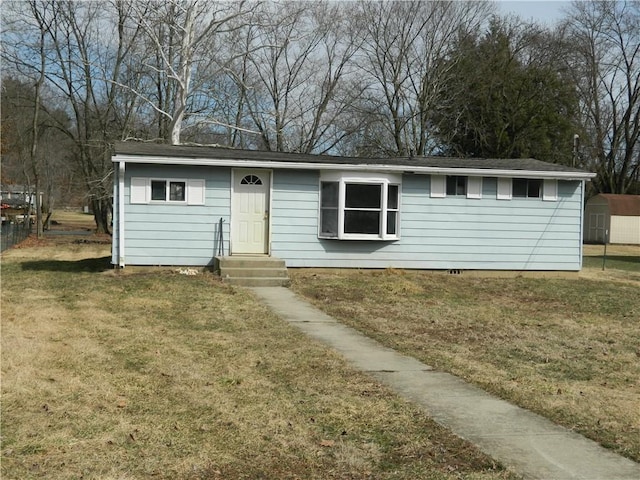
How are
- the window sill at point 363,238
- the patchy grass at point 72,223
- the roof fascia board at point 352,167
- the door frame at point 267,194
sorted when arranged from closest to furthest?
the roof fascia board at point 352,167
the door frame at point 267,194
the window sill at point 363,238
the patchy grass at point 72,223

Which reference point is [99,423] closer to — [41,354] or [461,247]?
[41,354]

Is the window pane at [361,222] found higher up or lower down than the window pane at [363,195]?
lower down

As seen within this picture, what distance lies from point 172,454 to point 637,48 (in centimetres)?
4784

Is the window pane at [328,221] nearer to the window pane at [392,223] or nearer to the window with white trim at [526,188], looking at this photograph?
the window pane at [392,223]

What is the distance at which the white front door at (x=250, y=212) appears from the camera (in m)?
15.4

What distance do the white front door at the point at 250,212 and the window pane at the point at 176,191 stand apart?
3.88ft

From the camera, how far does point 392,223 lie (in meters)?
16.0

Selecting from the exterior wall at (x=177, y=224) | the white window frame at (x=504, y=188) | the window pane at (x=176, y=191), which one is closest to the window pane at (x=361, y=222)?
the exterior wall at (x=177, y=224)

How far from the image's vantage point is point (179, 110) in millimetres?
26844

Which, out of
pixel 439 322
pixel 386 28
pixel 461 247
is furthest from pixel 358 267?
pixel 386 28

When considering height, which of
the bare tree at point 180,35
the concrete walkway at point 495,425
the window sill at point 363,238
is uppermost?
the bare tree at point 180,35

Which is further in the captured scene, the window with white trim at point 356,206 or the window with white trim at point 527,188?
the window with white trim at point 527,188

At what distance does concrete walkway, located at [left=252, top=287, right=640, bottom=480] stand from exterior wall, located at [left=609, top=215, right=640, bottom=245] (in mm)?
36707

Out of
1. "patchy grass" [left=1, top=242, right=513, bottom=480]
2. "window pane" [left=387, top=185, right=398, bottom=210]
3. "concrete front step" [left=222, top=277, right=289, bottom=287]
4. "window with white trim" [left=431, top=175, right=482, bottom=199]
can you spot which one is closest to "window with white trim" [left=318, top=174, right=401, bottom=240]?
"window pane" [left=387, top=185, right=398, bottom=210]
